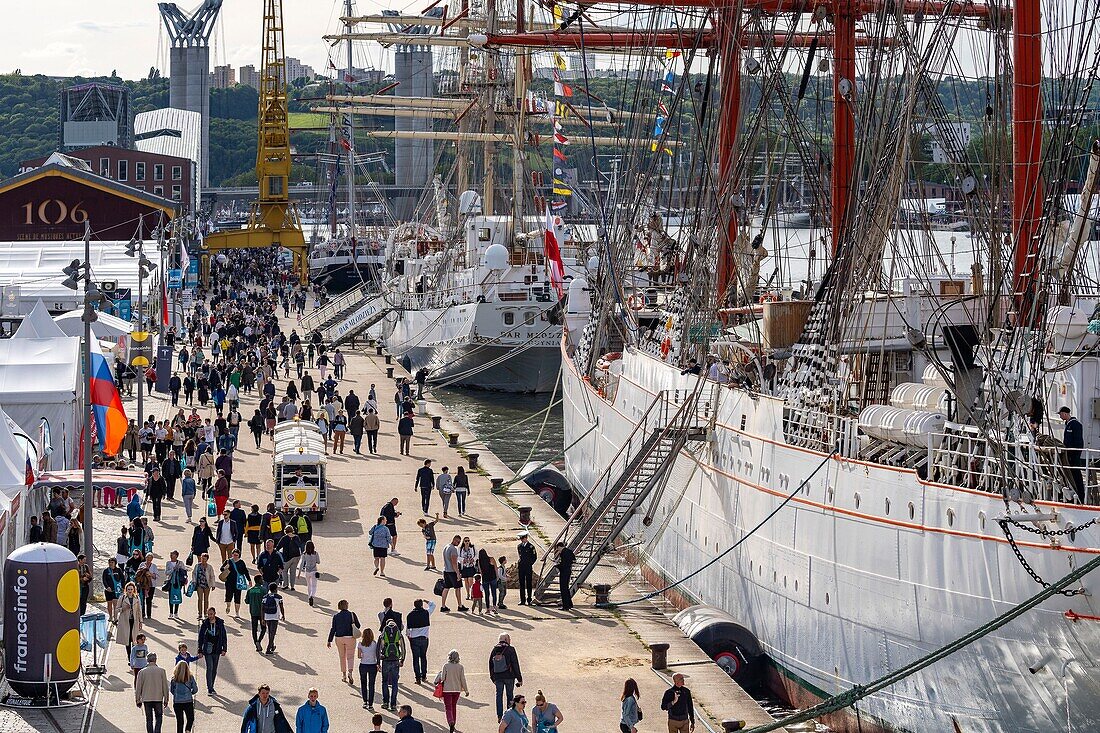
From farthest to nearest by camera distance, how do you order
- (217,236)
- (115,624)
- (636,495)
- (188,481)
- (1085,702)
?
1. (217,236)
2. (188,481)
3. (636,495)
4. (115,624)
5. (1085,702)

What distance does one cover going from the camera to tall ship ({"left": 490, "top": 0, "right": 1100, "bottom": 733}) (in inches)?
742

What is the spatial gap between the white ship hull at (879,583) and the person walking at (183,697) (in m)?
8.96

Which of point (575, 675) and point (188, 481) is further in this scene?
point (188, 481)

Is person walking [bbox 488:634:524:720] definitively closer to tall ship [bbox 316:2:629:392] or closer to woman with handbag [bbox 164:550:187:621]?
woman with handbag [bbox 164:550:187:621]

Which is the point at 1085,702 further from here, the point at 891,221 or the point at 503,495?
the point at 503,495

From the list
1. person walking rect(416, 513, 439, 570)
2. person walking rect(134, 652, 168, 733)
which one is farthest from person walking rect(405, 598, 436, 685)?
person walking rect(416, 513, 439, 570)

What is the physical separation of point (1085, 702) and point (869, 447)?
17.9 feet

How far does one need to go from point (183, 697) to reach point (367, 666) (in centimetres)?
264

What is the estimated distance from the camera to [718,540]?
2766 cm

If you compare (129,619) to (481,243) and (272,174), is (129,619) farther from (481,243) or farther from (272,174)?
(272,174)

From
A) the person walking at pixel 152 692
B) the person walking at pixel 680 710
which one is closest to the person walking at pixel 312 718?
the person walking at pixel 152 692

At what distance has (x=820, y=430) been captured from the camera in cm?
2369

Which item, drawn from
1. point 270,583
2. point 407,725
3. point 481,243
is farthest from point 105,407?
point 481,243

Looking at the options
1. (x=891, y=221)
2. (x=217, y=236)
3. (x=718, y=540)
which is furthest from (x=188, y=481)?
(x=217, y=236)
